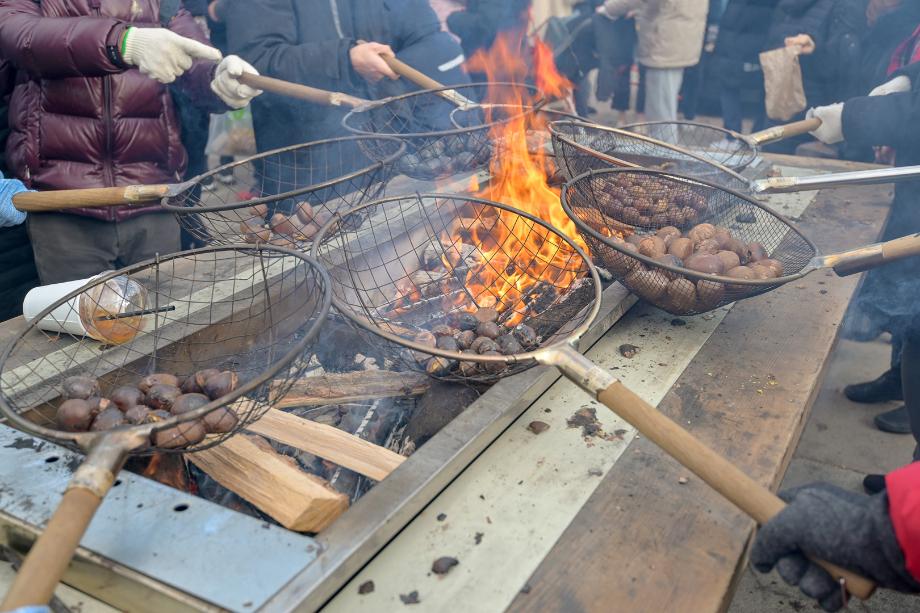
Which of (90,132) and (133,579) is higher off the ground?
(90,132)

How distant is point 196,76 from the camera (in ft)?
11.6

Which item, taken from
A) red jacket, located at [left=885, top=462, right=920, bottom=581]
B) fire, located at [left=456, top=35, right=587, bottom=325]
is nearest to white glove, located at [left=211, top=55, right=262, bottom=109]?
fire, located at [left=456, top=35, right=587, bottom=325]

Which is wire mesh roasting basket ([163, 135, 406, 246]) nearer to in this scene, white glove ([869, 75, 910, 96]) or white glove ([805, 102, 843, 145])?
white glove ([805, 102, 843, 145])

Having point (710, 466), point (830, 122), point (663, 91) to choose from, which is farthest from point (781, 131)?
point (663, 91)

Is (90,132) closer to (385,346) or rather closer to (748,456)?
(385,346)

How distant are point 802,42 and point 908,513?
5487 mm

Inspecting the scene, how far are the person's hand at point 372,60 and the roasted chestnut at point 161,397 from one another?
2503mm

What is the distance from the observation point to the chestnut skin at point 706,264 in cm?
238

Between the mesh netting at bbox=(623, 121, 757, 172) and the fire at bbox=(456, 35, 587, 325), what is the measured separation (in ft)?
1.94

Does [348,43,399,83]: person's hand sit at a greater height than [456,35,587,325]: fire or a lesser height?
greater

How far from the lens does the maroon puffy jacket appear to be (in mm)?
2906

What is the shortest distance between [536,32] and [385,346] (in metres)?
6.18

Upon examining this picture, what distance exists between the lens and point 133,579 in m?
1.42

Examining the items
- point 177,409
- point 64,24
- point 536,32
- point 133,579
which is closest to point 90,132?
point 64,24
